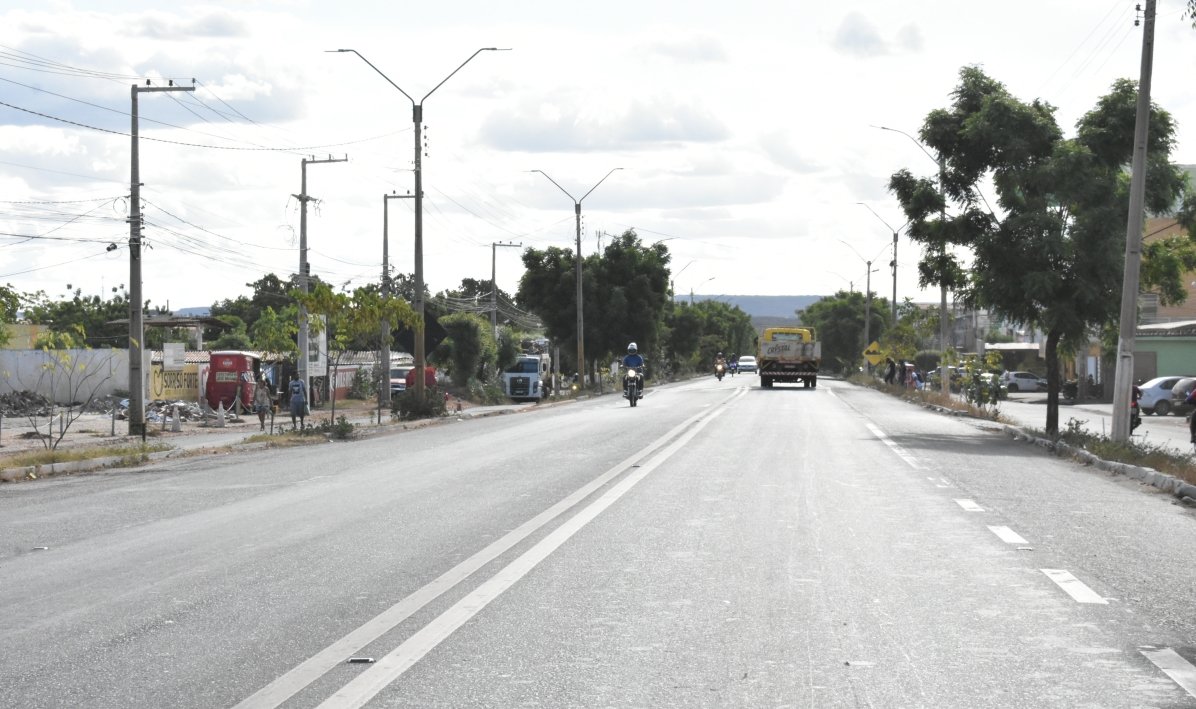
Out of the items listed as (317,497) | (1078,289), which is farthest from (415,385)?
(317,497)

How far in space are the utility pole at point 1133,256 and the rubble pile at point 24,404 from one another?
104ft

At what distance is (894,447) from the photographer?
73.4 ft

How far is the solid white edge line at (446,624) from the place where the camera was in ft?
19.5

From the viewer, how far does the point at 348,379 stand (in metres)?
60.8

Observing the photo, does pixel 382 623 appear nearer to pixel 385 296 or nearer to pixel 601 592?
pixel 601 592

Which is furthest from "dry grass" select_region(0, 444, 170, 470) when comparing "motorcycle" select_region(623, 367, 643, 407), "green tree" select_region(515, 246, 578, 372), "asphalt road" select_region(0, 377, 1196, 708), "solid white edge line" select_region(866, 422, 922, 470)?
"green tree" select_region(515, 246, 578, 372)

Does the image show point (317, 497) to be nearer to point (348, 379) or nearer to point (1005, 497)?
point (1005, 497)

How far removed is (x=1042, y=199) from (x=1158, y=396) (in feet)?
70.9

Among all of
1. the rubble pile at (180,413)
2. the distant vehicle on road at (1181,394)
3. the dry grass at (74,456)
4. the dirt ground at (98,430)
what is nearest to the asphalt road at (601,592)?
the dry grass at (74,456)

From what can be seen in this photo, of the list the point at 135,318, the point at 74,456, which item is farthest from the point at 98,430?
the point at 74,456

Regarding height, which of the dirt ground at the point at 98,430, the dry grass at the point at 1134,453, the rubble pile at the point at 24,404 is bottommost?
the dirt ground at the point at 98,430

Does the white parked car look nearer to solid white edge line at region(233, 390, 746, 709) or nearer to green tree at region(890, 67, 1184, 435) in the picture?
green tree at region(890, 67, 1184, 435)

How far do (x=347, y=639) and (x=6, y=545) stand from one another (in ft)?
17.5

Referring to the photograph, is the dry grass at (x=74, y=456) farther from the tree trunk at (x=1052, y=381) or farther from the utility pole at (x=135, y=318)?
the tree trunk at (x=1052, y=381)
